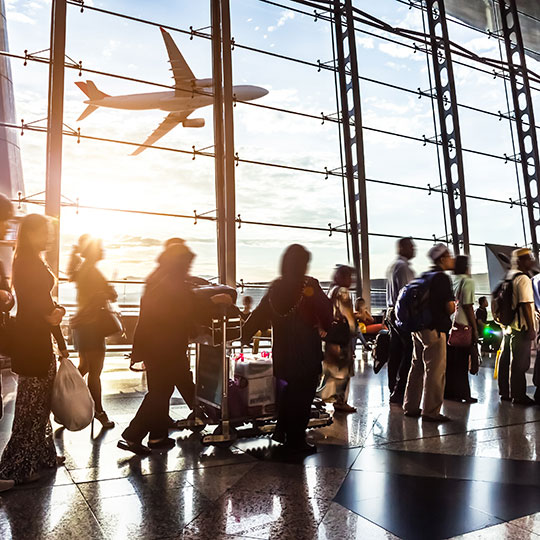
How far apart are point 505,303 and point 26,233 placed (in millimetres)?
3669

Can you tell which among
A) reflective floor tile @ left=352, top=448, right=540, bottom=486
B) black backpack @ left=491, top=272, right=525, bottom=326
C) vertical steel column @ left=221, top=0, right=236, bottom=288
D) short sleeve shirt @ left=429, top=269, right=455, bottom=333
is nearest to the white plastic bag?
reflective floor tile @ left=352, top=448, right=540, bottom=486

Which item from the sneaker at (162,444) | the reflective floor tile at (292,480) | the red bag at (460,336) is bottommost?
the reflective floor tile at (292,480)

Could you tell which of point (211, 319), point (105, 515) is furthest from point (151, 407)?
point (105, 515)

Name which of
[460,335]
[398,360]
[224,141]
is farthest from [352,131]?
[398,360]

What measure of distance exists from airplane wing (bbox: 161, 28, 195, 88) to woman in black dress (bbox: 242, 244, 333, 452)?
5988mm

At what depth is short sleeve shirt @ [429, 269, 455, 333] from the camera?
367cm

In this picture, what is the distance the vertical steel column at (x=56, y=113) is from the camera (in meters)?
6.67

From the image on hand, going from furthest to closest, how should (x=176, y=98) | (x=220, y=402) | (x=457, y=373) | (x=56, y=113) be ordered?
(x=176, y=98)
(x=56, y=113)
(x=457, y=373)
(x=220, y=402)

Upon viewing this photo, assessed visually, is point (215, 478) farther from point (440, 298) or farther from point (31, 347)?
point (440, 298)

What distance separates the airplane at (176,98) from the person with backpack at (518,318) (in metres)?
5.33

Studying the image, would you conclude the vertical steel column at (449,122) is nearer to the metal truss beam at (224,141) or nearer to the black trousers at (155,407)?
the metal truss beam at (224,141)

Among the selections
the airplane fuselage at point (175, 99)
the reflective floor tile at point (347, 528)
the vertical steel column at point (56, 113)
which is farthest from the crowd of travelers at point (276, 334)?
the airplane fuselage at point (175, 99)

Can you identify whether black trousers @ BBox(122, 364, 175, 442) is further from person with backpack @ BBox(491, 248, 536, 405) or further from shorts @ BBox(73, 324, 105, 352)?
person with backpack @ BBox(491, 248, 536, 405)

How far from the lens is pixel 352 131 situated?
31.8ft
